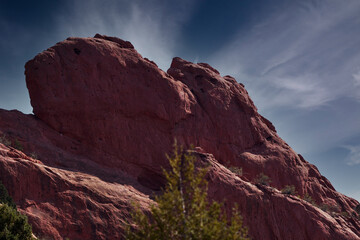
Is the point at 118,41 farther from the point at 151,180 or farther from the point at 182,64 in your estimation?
the point at 151,180

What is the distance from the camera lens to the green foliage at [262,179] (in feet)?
120

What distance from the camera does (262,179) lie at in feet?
123

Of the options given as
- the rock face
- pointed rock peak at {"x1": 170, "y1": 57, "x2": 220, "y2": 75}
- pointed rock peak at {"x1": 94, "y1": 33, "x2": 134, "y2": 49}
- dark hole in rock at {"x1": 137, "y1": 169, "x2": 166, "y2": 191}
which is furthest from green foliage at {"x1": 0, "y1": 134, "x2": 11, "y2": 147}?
pointed rock peak at {"x1": 170, "y1": 57, "x2": 220, "y2": 75}

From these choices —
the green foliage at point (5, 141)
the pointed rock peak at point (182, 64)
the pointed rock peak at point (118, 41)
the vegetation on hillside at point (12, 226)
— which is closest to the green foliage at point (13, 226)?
the vegetation on hillside at point (12, 226)

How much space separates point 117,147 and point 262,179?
56.9 feet

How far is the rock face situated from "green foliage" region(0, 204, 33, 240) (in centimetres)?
376

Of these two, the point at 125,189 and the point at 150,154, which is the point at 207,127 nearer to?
the point at 150,154

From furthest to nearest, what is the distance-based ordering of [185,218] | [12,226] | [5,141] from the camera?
[5,141] → [12,226] → [185,218]

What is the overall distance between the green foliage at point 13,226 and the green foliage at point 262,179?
85.5 feet

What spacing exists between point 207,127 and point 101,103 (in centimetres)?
1333

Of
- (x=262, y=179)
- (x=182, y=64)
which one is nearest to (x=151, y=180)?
(x=262, y=179)

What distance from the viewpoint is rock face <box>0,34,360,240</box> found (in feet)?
73.4

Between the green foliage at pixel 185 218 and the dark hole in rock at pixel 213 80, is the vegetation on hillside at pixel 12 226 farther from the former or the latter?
the dark hole in rock at pixel 213 80

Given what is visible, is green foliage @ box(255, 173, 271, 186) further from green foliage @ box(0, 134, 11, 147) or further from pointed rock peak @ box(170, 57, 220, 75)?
green foliage @ box(0, 134, 11, 147)
